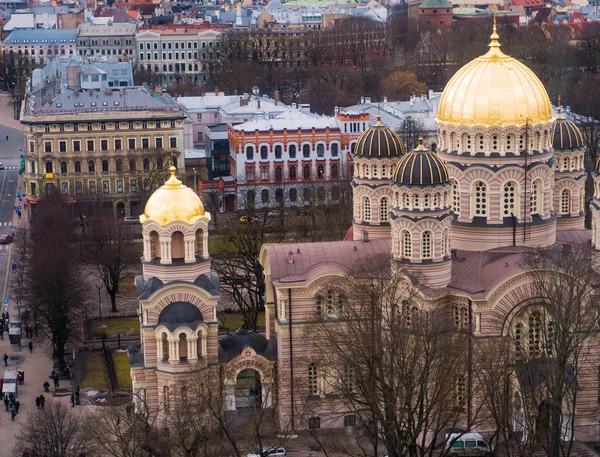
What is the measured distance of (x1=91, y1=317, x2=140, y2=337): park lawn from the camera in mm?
92312

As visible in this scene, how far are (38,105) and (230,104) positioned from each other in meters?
17.0

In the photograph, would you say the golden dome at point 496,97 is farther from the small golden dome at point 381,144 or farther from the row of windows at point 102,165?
the row of windows at point 102,165

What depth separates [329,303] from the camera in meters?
76.6

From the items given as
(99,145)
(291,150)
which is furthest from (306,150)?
(99,145)

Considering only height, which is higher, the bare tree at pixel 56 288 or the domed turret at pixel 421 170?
the domed turret at pixel 421 170

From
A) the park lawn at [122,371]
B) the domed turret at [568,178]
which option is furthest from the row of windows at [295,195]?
the domed turret at [568,178]

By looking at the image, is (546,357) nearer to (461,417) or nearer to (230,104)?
(461,417)

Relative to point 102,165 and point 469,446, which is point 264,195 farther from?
point 469,446

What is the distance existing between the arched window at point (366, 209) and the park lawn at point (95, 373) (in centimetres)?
1405

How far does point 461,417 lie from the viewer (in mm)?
74188

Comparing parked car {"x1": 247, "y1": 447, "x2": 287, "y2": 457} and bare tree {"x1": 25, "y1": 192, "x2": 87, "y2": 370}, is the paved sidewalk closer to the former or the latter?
bare tree {"x1": 25, "y1": 192, "x2": 87, "y2": 370}

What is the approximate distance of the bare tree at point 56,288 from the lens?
86312 mm

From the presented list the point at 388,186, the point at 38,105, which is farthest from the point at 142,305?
the point at 38,105

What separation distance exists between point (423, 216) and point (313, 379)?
855 centimetres
